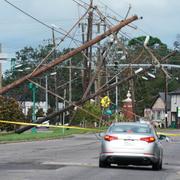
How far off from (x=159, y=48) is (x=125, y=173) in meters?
110

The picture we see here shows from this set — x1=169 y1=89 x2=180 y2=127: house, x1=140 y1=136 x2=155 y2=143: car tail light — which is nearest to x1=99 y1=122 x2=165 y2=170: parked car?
x1=140 y1=136 x2=155 y2=143: car tail light

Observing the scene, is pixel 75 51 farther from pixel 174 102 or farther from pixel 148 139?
pixel 174 102

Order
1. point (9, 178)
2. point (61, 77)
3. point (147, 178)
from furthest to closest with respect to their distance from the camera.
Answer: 1. point (61, 77)
2. point (147, 178)
3. point (9, 178)

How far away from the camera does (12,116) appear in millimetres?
50844

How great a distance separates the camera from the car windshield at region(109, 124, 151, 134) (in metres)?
19.3

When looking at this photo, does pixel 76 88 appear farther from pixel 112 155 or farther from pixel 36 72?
pixel 112 155

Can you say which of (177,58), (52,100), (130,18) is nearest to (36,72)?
(130,18)

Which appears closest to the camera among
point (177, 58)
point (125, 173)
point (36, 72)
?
point (125, 173)

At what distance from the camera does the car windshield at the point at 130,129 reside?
1927cm

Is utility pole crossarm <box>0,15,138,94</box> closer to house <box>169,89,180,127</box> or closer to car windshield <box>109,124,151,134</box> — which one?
car windshield <box>109,124,151,134</box>

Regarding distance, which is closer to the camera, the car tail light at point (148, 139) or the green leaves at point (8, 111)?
the car tail light at point (148, 139)

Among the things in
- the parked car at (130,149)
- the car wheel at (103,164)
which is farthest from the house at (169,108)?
the parked car at (130,149)

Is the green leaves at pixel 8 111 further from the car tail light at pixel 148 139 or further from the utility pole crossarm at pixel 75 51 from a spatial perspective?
the car tail light at pixel 148 139

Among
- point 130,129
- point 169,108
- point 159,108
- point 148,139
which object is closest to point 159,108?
point 159,108
